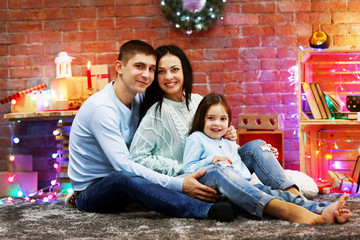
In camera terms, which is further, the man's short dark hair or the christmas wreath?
the christmas wreath

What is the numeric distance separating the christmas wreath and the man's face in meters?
1.24

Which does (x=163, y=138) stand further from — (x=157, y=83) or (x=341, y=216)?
(x=341, y=216)

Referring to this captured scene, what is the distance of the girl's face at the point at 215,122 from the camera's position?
242 centimetres

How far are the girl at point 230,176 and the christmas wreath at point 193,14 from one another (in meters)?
1.29

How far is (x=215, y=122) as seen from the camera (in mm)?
2420

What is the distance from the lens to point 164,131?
246 cm

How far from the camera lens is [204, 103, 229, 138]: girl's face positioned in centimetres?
242

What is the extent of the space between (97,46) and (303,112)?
1.72 m

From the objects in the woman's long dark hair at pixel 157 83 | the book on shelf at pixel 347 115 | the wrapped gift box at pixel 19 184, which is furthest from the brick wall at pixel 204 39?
the woman's long dark hair at pixel 157 83

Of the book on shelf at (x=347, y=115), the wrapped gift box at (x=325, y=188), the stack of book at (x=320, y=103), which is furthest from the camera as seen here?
the stack of book at (x=320, y=103)

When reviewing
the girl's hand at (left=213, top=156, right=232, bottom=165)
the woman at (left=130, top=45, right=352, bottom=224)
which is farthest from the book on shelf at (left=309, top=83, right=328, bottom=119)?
the girl's hand at (left=213, top=156, right=232, bottom=165)

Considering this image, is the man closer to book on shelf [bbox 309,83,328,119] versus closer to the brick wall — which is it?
the brick wall

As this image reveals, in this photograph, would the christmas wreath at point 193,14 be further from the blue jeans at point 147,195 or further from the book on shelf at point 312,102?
the blue jeans at point 147,195

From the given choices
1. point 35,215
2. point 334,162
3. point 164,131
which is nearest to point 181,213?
point 164,131
